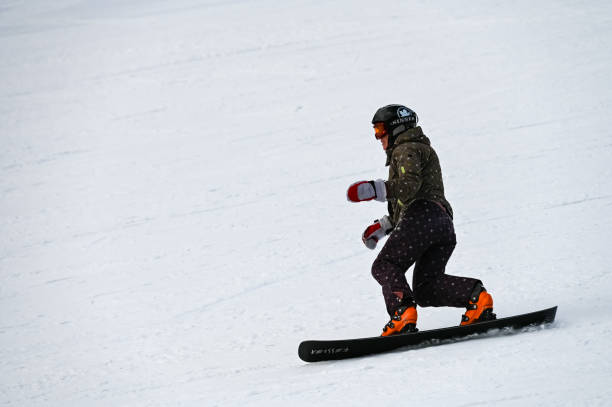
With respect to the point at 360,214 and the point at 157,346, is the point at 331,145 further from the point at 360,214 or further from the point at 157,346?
the point at 157,346

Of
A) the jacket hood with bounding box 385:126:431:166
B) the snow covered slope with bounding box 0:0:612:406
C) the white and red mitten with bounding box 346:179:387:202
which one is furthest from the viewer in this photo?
the snow covered slope with bounding box 0:0:612:406

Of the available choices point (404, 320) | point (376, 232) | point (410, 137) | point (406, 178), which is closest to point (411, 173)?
point (406, 178)

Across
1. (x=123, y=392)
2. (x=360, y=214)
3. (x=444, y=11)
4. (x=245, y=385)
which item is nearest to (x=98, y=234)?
(x=360, y=214)

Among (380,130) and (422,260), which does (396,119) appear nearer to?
(380,130)

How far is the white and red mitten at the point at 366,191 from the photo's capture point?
3.61m

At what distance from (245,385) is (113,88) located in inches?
407

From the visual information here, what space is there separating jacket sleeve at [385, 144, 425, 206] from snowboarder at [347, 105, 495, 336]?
0.05 metres

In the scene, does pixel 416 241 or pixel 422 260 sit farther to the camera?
pixel 422 260

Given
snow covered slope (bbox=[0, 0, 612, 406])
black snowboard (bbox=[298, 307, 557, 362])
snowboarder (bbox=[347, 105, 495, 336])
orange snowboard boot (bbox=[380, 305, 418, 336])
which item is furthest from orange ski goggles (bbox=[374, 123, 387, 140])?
snow covered slope (bbox=[0, 0, 612, 406])

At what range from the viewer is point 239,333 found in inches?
203

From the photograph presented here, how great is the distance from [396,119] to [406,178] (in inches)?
15.4

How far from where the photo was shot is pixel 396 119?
3871 mm

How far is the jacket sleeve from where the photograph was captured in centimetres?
367

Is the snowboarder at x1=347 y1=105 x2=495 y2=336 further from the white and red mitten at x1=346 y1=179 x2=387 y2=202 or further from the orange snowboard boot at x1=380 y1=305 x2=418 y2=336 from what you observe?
the white and red mitten at x1=346 y1=179 x2=387 y2=202
